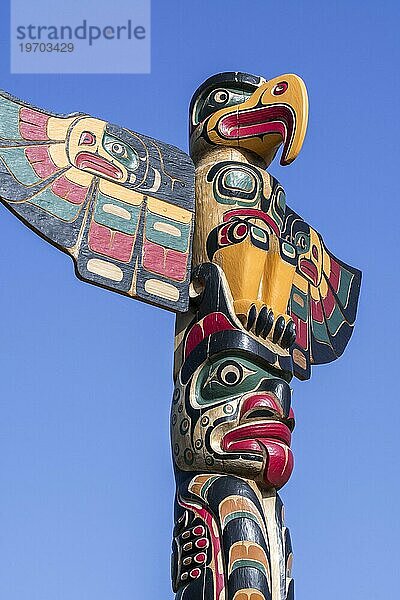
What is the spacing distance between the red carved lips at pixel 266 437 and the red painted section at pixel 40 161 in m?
1.92

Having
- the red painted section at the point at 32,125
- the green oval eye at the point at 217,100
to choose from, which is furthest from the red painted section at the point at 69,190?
the green oval eye at the point at 217,100

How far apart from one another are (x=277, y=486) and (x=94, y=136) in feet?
8.48

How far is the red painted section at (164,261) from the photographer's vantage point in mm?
7340

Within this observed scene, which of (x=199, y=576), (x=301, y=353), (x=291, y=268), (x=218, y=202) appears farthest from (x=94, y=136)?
(x=199, y=576)

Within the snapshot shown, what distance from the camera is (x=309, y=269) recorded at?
867 cm

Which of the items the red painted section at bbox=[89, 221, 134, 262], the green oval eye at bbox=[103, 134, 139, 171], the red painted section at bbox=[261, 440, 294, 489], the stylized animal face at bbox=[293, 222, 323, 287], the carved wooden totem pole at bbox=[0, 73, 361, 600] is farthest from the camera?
the stylized animal face at bbox=[293, 222, 323, 287]

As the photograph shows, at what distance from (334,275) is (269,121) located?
1.62m

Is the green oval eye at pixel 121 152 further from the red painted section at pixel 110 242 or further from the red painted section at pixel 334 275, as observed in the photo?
the red painted section at pixel 334 275

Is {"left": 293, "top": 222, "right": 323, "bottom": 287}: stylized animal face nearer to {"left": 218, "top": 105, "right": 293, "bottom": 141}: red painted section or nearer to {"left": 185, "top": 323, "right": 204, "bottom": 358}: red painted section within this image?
{"left": 218, "top": 105, "right": 293, "bottom": 141}: red painted section

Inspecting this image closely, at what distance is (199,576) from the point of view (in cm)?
646

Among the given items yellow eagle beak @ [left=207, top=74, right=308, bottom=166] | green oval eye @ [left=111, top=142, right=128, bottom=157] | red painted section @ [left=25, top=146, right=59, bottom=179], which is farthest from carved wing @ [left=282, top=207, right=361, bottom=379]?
red painted section @ [left=25, top=146, right=59, bottom=179]

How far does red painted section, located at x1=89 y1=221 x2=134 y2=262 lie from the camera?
718cm

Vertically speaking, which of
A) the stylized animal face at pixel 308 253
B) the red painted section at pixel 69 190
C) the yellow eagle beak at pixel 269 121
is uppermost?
the yellow eagle beak at pixel 269 121

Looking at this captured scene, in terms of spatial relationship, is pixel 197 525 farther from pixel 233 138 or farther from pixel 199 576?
pixel 233 138
